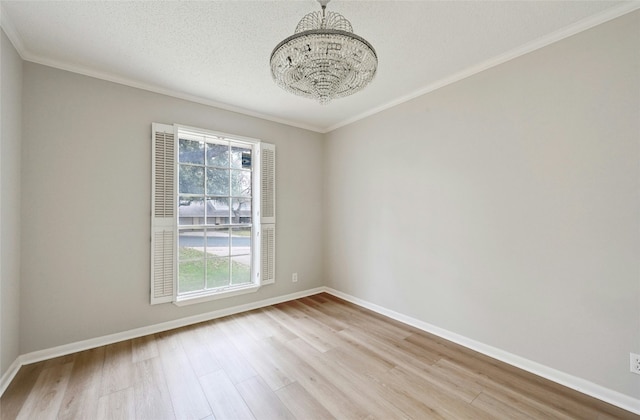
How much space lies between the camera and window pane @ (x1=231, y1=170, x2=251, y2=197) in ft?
11.2

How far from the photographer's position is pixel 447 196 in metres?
2.62

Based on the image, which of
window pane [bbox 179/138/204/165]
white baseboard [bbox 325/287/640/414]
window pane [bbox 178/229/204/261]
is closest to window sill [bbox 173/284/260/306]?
window pane [bbox 178/229/204/261]

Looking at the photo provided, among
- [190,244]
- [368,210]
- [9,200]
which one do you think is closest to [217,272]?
[190,244]

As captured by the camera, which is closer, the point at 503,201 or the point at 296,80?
the point at 296,80

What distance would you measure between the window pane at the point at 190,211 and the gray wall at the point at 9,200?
1234mm

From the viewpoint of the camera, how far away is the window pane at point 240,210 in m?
3.42

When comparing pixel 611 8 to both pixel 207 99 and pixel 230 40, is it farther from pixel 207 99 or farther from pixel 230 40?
pixel 207 99

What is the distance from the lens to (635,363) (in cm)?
166

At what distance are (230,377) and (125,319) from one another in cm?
140

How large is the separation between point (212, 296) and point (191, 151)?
1.75 m

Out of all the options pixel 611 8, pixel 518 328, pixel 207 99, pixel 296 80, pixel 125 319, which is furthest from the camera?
pixel 207 99

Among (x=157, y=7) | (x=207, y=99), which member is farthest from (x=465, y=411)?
(x=207, y=99)

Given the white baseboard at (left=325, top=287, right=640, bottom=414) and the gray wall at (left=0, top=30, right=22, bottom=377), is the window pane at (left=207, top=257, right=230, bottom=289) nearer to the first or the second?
the gray wall at (left=0, top=30, right=22, bottom=377)

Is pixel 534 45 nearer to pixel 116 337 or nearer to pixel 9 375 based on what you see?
pixel 116 337
